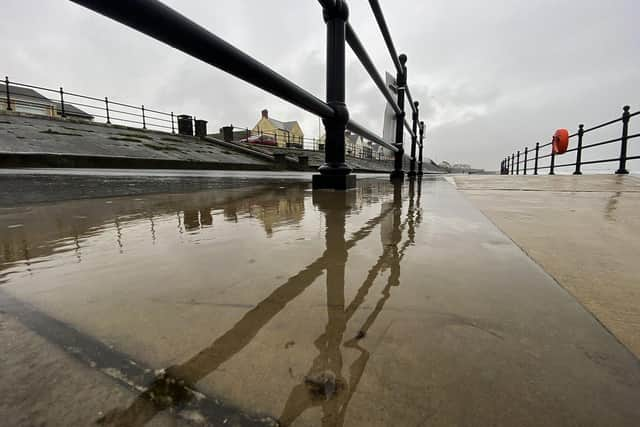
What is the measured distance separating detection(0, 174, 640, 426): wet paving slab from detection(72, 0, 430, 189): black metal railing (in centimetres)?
37

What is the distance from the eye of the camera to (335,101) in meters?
1.33

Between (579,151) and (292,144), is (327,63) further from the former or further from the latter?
(292,144)

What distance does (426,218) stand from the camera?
73 centimetres

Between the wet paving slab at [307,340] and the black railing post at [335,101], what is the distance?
0.99m

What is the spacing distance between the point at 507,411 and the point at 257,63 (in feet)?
2.58

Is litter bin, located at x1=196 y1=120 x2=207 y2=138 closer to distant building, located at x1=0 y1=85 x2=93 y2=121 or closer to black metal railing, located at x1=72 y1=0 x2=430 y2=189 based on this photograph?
distant building, located at x1=0 y1=85 x2=93 y2=121

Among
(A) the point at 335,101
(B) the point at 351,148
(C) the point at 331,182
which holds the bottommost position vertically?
(C) the point at 331,182

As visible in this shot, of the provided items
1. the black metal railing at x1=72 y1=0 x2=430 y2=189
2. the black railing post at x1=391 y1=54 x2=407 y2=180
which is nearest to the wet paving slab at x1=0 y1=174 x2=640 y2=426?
the black metal railing at x1=72 y1=0 x2=430 y2=189

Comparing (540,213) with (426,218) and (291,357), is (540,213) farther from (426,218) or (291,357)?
(291,357)

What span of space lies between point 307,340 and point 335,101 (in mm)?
1251

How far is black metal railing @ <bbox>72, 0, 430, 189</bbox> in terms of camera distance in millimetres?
486

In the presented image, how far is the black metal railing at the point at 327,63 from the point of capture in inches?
19.1

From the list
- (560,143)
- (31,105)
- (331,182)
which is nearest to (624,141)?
(560,143)

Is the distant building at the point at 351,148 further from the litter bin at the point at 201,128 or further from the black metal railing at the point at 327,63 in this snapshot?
the litter bin at the point at 201,128
